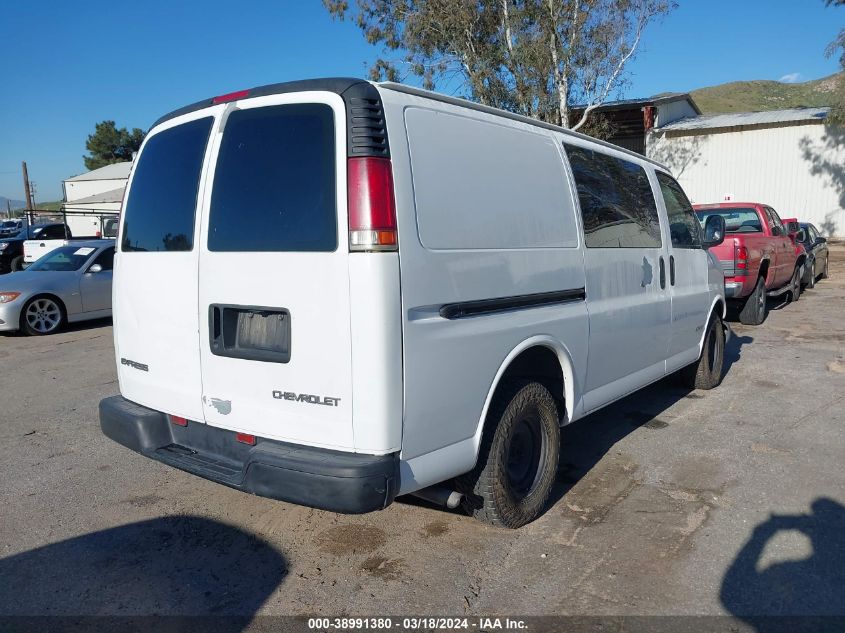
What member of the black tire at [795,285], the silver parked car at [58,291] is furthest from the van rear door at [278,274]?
the black tire at [795,285]

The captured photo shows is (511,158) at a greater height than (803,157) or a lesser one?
lesser

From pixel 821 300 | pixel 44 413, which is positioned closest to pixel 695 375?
pixel 44 413

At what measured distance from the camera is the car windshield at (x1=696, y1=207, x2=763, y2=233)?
1068 centimetres

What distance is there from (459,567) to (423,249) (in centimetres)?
163

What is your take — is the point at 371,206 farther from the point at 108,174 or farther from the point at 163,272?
the point at 108,174

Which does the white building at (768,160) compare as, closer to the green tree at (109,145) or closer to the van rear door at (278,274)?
the van rear door at (278,274)

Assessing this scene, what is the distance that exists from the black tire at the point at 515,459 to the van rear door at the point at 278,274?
0.90 meters

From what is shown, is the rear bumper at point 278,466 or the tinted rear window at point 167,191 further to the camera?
the tinted rear window at point 167,191

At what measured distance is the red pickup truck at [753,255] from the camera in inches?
372

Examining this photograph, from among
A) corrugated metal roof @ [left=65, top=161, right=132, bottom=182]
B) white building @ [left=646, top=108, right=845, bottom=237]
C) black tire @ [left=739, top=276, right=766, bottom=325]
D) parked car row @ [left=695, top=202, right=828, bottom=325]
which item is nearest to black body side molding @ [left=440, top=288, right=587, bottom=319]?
parked car row @ [left=695, top=202, right=828, bottom=325]

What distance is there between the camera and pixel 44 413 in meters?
6.05

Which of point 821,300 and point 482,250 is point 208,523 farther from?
point 821,300

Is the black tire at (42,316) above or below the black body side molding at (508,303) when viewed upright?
below

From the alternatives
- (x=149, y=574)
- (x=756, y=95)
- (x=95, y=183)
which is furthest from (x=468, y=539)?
(x=756, y=95)
